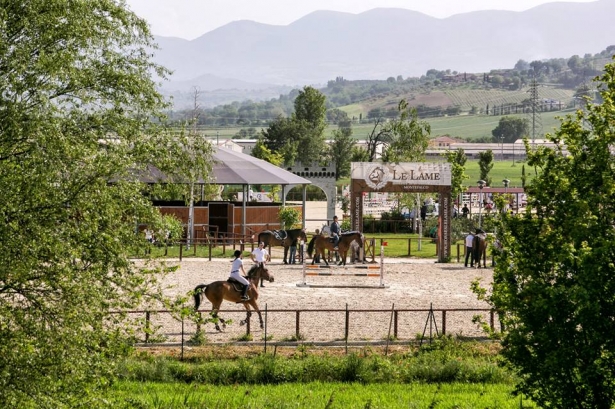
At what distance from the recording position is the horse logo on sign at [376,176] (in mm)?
41094

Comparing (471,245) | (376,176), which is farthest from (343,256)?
(471,245)

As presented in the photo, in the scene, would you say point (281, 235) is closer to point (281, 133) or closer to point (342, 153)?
point (342, 153)

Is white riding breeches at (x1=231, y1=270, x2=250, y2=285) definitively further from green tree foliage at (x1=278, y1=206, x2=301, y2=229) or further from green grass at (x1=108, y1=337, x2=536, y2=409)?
green tree foliage at (x1=278, y1=206, x2=301, y2=229)

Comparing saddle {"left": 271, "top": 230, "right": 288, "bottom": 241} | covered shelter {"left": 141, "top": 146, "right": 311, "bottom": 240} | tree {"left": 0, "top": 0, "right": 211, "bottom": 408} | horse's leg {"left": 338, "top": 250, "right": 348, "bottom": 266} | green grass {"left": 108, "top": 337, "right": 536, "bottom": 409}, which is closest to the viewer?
tree {"left": 0, "top": 0, "right": 211, "bottom": 408}

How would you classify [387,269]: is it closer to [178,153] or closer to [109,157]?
[178,153]

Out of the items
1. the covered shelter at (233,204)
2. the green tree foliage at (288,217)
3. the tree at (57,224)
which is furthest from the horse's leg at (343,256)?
the tree at (57,224)

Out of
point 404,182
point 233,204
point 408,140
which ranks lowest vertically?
point 233,204

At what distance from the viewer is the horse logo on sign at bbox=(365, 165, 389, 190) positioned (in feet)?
135

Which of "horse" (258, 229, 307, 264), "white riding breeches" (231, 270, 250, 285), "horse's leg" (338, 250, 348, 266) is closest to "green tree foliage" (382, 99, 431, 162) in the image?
"horse" (258, 229, 307, 264)

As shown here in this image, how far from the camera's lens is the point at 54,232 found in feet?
41.2

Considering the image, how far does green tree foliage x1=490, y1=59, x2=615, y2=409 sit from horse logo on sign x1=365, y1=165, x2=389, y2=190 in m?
26.4

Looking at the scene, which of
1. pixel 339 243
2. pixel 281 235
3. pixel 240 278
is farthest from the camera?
pixel 281 235

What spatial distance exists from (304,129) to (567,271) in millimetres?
109415

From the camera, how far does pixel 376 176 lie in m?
41.2
